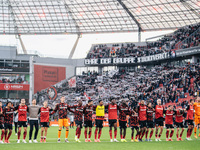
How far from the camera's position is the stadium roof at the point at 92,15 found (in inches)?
2645

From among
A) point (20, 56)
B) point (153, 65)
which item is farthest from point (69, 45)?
point (153, 65)

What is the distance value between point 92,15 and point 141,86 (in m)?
23.2

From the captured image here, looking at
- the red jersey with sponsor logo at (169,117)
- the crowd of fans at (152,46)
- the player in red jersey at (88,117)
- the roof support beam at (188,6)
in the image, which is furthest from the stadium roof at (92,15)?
the player in red jersey at (88,117)

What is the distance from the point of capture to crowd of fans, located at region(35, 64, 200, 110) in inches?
1832

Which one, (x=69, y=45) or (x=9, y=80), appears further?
(x=69, y=45)

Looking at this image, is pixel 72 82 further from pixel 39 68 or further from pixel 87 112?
pixel 87 112

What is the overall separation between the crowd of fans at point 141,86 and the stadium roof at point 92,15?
1087 centimetres

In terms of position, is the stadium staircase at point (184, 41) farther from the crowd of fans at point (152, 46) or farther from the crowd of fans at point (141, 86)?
the crowd of fans at point (141, 86)

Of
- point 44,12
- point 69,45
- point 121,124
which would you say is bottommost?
point 121,124

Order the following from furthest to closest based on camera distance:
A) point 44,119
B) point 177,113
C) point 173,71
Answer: point 173,71, point 177,113, point 44,119

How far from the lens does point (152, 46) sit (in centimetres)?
6906

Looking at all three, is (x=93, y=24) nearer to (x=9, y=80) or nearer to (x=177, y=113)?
(x=9, y=80)

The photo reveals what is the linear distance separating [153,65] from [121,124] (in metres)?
48.0

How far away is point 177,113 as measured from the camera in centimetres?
2319
